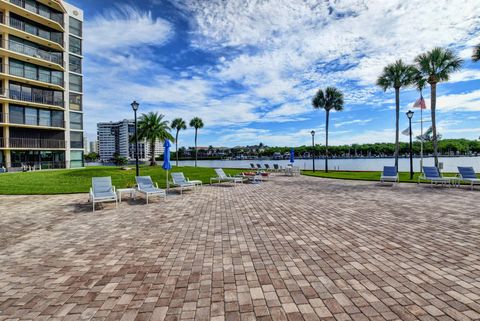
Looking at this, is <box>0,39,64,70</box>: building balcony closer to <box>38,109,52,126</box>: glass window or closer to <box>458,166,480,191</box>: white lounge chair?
<box>38,109,52,126</box>: glass window

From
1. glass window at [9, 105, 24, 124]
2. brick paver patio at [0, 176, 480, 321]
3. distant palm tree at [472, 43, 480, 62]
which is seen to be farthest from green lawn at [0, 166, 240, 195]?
distant palm tree at [472, 43, 480, 62]

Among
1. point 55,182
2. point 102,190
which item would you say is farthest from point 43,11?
point 102,190

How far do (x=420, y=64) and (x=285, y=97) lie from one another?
687 inches

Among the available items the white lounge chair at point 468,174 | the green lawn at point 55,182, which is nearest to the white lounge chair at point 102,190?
the green lawn at point 55,182

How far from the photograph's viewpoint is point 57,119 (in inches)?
1217

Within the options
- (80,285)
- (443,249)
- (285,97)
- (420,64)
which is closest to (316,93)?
(285,97)

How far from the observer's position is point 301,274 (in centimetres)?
372

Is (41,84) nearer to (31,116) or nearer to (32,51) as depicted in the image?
(32,51)

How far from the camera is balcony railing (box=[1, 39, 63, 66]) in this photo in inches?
1050

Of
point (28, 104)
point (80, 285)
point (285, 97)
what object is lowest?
point (80, 285)

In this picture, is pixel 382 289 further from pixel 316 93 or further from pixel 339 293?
pixel 316 93

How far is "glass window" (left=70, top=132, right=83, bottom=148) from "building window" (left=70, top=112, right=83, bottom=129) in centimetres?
96

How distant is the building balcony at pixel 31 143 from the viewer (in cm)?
2655

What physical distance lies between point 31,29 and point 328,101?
127 feet
